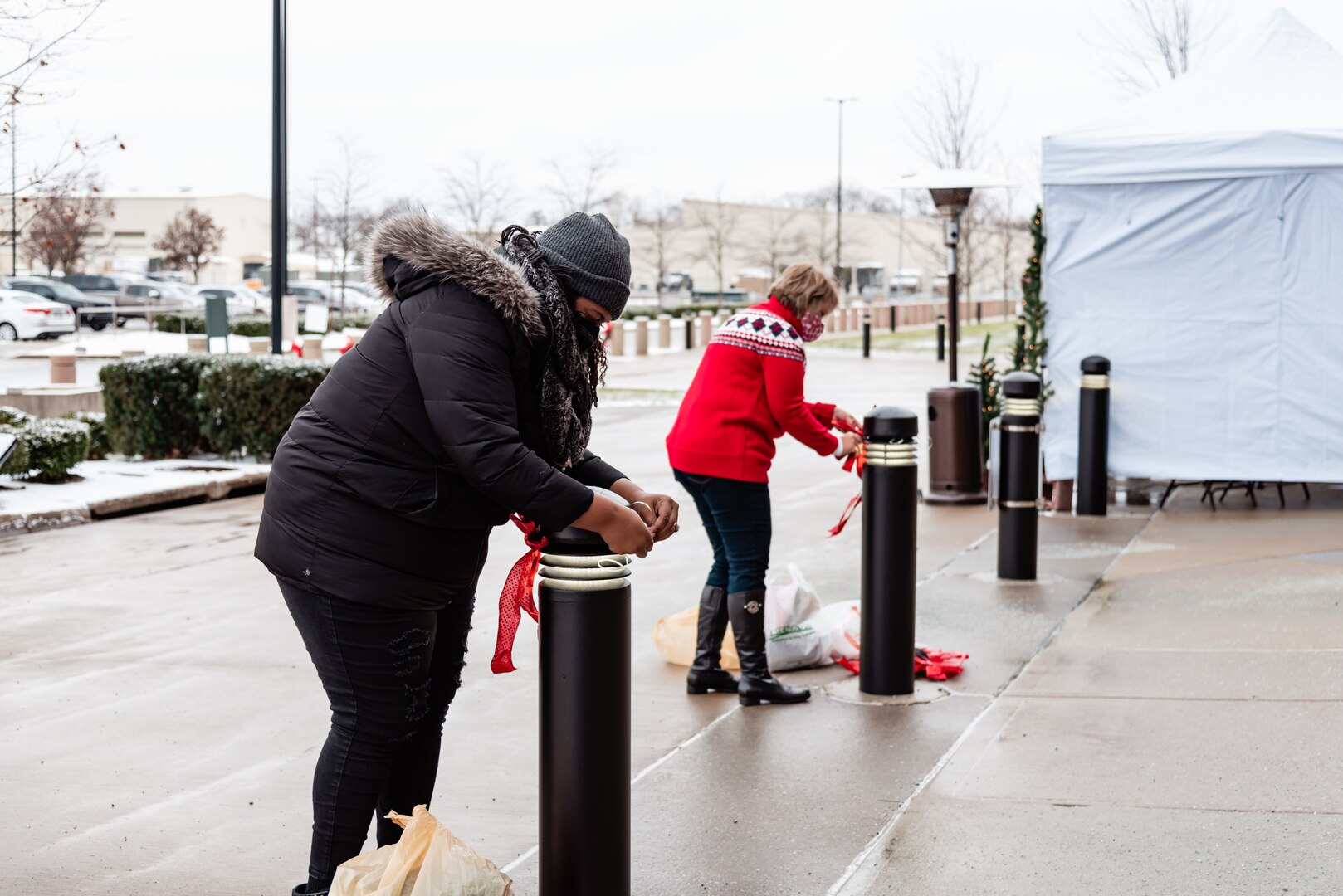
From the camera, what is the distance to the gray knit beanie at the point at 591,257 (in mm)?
3287

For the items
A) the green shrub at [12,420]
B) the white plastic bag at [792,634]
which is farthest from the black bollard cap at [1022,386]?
the green shrub at [12,420]

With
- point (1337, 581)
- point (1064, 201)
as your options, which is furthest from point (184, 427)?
point (1337, 581)

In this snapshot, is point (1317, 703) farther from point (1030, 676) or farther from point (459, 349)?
point (459, 349)

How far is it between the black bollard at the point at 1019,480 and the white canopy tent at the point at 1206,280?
2721mm

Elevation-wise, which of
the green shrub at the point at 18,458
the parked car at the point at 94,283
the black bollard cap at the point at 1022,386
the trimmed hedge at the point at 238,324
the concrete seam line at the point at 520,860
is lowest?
the concrete seam line at the point at 520,860

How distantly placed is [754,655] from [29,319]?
118 feet

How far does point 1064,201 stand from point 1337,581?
12.7 feet

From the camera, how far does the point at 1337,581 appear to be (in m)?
7.60

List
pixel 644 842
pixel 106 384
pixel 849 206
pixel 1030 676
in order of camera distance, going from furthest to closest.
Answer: pixel 849 206 → pixel 106 384 → pixel 1030 676 → pixel 644 842

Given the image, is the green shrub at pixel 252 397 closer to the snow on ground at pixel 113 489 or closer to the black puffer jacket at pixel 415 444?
the snow on ground at pixel 113 489

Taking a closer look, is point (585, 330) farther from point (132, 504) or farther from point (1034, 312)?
point (132, 504)

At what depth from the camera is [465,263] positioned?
309 centimetres

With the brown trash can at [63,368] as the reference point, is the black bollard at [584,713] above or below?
below

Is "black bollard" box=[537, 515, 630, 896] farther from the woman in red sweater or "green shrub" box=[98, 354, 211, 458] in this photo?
"green shrub" box=[98, 354, 211, 458]
